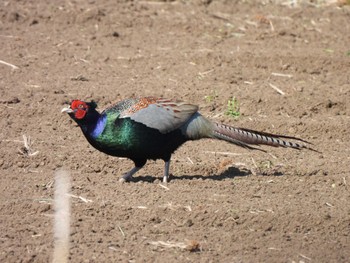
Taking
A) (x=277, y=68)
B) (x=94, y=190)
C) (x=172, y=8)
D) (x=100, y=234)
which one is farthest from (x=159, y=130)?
(x=172, y=8)

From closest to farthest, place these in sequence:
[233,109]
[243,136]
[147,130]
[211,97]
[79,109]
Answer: [79,109] → [147,130] → [243,136] → [233,109] → [211,97]

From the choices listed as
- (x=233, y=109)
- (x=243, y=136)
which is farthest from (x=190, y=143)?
(x=243, y=136)

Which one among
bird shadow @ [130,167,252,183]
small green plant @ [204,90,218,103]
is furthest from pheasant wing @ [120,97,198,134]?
small green plant @ [204,90,218,103]

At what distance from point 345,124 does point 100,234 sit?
3.52 m

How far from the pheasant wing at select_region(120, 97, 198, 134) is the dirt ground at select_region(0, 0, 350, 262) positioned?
0.50 metres

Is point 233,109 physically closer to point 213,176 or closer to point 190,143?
point 190,143

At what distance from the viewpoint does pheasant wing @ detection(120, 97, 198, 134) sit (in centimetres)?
748

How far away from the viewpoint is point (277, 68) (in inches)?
415

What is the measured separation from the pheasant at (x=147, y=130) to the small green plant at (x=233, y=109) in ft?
4.29

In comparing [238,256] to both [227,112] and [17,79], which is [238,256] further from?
[17,79]

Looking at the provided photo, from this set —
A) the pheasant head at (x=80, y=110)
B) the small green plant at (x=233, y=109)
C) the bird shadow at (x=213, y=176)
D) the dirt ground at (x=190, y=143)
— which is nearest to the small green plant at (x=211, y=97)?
the dirt ground at (x=190, y=143)

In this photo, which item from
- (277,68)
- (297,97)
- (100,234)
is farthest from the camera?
(277,68)

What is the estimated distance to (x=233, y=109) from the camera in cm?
925

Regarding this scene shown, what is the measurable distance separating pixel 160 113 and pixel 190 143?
1169mm
